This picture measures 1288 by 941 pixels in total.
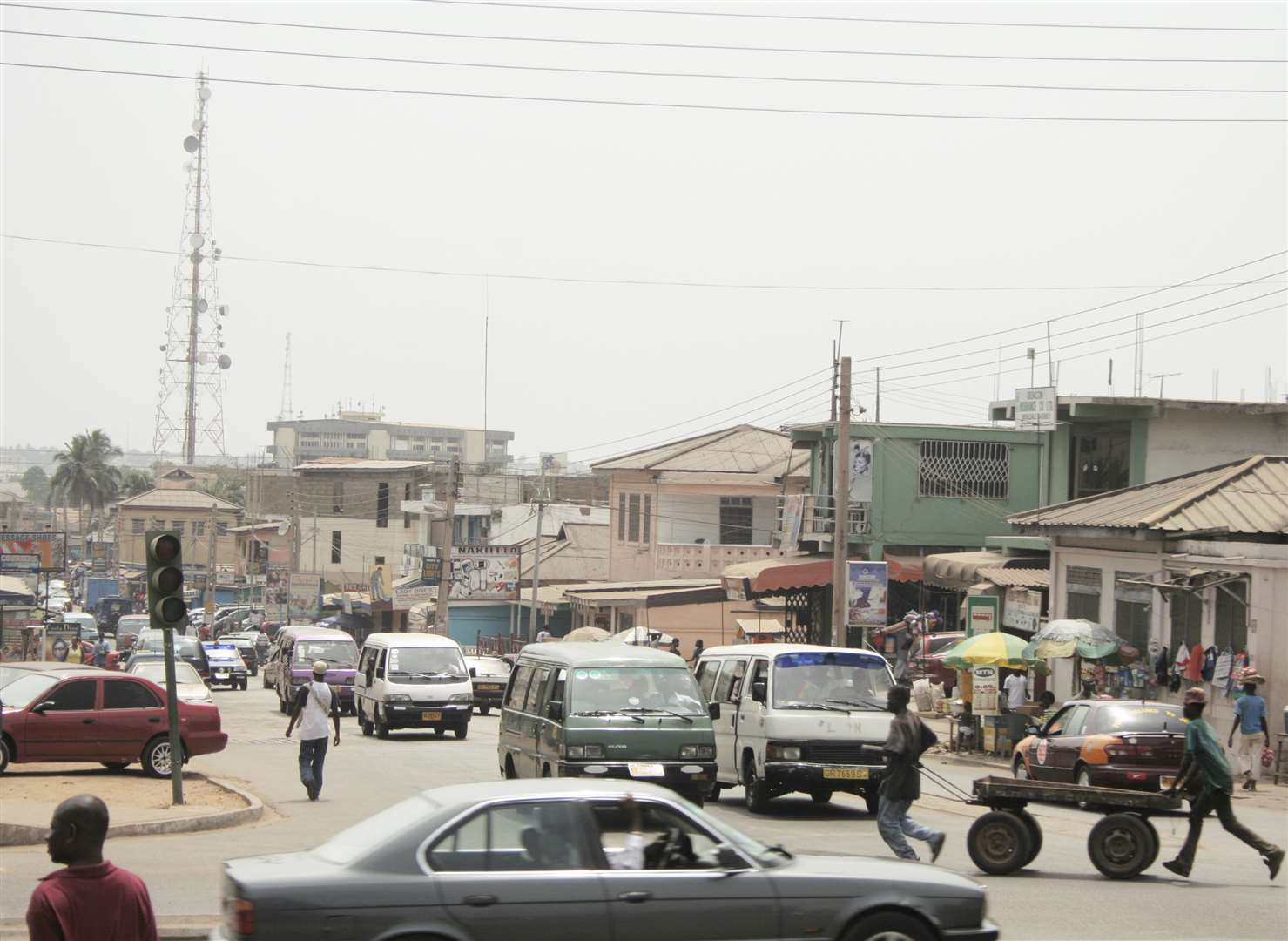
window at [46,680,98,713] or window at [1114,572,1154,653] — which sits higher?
window at [1114,572,1154,653]

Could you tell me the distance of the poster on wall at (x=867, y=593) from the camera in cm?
3403

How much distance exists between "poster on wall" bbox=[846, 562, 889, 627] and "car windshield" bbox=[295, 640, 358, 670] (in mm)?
12417

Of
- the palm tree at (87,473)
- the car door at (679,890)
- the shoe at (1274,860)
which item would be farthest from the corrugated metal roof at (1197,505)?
the palm tree at (87,473)

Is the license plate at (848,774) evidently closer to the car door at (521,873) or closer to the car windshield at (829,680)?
the car windshield at (829,680)

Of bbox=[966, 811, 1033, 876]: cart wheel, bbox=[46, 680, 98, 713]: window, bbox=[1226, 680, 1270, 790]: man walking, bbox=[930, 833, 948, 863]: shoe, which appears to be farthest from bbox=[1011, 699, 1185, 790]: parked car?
bbox=[46, 680, 98, 713]: window

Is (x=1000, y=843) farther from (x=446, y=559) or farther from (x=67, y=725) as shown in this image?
(x=446, y=559)

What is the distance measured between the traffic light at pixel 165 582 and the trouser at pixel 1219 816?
10085 mm

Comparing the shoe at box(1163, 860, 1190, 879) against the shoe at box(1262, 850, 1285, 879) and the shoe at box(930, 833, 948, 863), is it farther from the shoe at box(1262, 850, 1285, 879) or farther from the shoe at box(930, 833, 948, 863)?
the shoe at box(930, 833, 948, 863)

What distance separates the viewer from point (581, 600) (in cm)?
5647

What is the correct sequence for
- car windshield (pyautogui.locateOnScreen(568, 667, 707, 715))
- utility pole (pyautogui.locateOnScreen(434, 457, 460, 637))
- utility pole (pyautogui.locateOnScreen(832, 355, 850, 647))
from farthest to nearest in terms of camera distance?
utility pole (pyautogui.locateOnScreen(434, 457, 460, 637)) → utility pole (pyautogui.locateOnScreen(832, 355, 850, 647)) → car windshield (pyautogui.locateOnScreen(568, 667, 707, 715))

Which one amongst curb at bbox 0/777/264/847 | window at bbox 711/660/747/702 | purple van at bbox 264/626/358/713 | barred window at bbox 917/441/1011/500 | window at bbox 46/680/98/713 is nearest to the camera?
curb at bbox 0/777/264/847

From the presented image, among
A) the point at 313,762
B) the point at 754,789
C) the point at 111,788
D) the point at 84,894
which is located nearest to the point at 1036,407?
the point at 754,789

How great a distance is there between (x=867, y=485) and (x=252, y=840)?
32991 millimetres

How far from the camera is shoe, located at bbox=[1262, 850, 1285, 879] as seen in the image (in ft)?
44.5
